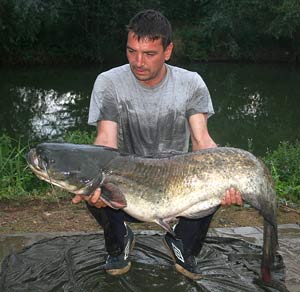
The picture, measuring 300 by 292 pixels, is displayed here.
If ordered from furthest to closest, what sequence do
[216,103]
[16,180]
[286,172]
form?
[216,103] → [286,172] → [16,180]

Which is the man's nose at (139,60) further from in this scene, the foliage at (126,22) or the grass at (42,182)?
the foliage at (126,22)

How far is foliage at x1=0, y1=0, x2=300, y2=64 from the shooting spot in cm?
2438

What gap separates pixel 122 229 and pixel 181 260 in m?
0.43

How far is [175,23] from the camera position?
31.8 m

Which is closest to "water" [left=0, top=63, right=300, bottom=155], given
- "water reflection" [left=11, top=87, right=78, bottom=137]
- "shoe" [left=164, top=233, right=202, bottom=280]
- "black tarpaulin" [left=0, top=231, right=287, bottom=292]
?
"water reflection" [left=11, top=87, right=78, bottom=137]

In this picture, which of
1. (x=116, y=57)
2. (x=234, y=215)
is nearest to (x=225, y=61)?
(x=116, y=57)

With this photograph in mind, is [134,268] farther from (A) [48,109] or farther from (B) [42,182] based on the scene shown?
(A) [48,109]

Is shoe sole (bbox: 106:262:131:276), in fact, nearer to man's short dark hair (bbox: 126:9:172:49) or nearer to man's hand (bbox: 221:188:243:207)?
man's hand (bbox: 221:188:243:207)

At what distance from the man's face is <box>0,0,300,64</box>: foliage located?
19997 mm

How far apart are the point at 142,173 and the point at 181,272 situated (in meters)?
0.83

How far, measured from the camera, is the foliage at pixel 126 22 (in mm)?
24375

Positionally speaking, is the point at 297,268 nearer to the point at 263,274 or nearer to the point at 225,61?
the point at 263,274

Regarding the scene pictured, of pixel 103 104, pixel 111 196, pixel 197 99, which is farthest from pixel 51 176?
pixel 197 99

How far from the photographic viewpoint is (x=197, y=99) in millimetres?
3166
